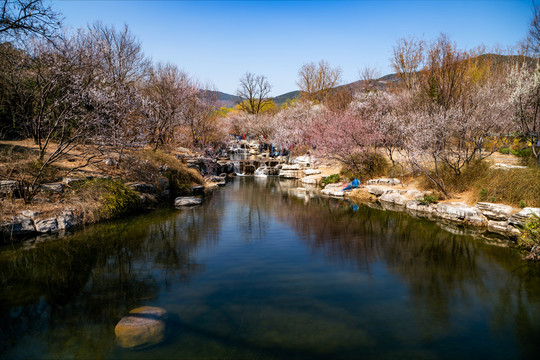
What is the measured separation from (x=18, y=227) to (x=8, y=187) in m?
1.70

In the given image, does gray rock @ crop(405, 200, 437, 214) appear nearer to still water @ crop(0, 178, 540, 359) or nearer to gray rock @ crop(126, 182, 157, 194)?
still water @ crop(0, 178, 540, 359)

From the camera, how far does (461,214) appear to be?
13.2 m

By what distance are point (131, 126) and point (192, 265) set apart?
1344 cm

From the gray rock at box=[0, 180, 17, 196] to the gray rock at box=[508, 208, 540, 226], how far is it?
17967mm

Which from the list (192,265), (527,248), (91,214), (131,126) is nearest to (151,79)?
(131,126)

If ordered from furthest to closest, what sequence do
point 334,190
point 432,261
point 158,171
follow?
point 334,190
point 158,171
point 432,261

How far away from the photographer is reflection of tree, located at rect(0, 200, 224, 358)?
557 centimetres

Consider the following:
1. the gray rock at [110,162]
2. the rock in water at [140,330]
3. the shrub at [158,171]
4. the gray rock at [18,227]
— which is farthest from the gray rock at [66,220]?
the rock in water at [140,330]

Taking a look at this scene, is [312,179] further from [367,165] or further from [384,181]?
[384,181]

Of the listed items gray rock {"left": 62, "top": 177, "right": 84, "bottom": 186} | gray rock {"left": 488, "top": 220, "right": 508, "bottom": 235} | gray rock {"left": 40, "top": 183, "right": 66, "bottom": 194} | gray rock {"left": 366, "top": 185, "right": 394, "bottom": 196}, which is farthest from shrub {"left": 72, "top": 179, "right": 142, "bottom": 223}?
gray rock {"left": 488, "top": 220, "right": 508, "bottom": 235}

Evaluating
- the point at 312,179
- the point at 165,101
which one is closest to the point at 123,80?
the point at 165,101

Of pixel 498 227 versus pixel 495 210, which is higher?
pixel 495 210

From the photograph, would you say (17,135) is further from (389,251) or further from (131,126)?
(389,251)

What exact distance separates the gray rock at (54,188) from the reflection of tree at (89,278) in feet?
6.99
